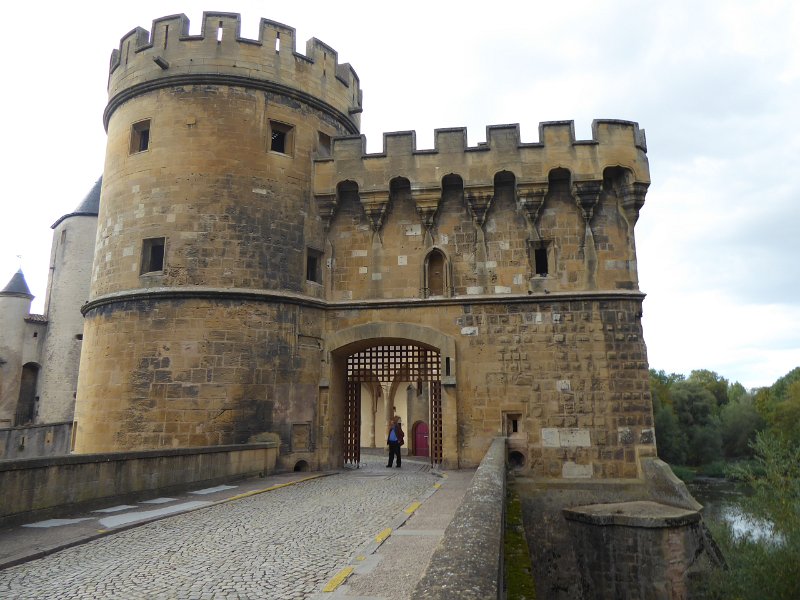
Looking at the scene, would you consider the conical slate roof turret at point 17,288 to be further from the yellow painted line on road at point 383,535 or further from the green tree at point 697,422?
the green tree at point 697,422

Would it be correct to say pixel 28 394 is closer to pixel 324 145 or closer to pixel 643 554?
pixel 324 145

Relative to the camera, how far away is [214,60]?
12594 millimetres

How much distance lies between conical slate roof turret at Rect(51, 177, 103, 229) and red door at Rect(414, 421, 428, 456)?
17.0m

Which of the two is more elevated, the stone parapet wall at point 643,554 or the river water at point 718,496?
the stone parapet wall at point 643,554

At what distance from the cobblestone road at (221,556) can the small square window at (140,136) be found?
8.94 meters

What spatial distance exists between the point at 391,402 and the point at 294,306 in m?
15.6

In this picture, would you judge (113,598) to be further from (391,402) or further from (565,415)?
(391,402)

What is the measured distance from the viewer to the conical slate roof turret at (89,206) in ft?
78.7

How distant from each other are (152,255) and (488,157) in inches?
311

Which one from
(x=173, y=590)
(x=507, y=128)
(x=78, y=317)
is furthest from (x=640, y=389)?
(x=78, y=317)

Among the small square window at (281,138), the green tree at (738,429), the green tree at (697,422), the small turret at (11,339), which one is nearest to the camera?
the small square window at (281,138)

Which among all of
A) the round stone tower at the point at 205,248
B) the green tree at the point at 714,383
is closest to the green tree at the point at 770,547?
the round stone tower at the point at 205,248

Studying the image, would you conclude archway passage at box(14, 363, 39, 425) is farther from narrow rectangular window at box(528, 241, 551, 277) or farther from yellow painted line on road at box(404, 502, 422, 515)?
yellow painted line on road at box(404, 502, 422, 515)

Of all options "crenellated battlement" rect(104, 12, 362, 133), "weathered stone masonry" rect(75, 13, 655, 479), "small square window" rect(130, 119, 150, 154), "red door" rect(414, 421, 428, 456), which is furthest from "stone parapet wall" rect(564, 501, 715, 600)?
"red door" rect(414, 421, 428, 456)
